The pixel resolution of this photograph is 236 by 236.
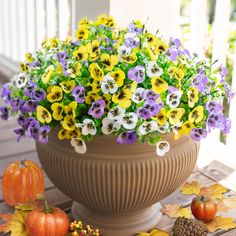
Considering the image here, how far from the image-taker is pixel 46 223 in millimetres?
1266

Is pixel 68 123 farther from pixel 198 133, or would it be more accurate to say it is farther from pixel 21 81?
pixel 198 133

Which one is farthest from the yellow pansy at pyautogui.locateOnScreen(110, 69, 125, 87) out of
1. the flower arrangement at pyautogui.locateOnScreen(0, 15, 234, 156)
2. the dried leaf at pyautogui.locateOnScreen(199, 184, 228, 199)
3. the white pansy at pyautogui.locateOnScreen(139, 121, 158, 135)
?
the dried leaf at pyautogui.locateOnScreen(199, 184, 228, 199)

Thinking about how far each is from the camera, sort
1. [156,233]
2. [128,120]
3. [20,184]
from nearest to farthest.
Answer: [128,120] → [156,233] → [20,184]

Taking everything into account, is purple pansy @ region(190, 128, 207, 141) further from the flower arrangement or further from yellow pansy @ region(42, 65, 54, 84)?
yellow pansy @ region(42, 65, 54, 84)

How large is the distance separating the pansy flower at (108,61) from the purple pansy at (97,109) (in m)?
0.08

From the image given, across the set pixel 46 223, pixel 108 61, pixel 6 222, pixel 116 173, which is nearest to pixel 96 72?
pixel 108 61

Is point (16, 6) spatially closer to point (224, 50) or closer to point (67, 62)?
point (224, 50)

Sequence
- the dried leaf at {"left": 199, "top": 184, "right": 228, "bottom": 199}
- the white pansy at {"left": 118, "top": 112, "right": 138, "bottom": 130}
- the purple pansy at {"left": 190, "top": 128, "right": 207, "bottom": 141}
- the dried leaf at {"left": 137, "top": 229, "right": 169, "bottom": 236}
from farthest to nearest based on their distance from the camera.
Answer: the dried leaf at {"left": 199, "top": 184, "right": 228, "bottom": 199} → the dried leaf at {"left": 137, "top": 229, "right": 169, "bottom": 236} → the purple pansy at {"left": 190, "top": 128, "right": 207, "bottom": 141} → the white pansy at {"left": 118, "top": 112, "right": 138, "bottom": 130}

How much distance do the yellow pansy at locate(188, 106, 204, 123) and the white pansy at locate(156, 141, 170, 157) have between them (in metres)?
0.08

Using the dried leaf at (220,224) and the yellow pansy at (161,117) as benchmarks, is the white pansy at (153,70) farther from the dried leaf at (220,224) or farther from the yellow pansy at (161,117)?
the dried leaf at (220,224)

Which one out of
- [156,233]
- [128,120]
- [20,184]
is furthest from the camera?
[20,184]

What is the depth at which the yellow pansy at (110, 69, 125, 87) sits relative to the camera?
3.69 ft

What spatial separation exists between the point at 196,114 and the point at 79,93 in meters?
0.29

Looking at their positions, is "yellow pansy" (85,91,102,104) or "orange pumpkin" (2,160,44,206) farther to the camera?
"orange pumpkin" (2,160,44,206)
